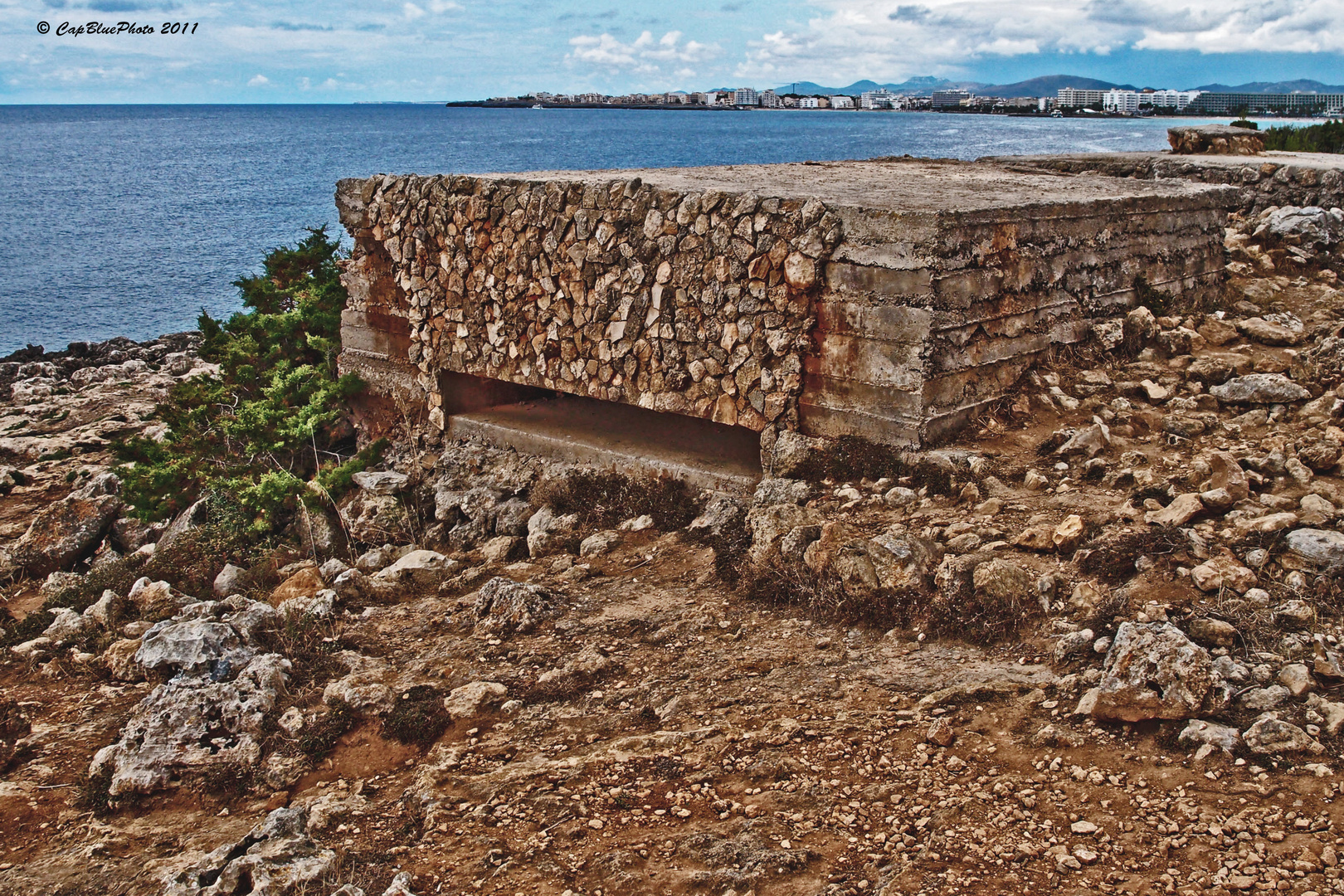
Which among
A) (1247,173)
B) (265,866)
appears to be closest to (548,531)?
(265,866)

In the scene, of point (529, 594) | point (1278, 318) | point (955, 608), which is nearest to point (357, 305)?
point (529, 594)

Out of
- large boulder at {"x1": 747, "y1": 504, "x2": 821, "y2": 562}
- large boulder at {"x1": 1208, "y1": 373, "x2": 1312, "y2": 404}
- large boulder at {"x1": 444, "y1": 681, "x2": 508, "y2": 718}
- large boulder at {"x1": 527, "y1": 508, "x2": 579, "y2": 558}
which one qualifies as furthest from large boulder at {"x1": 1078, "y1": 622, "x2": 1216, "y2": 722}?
large boulder at {"x1": 527, "y1": 508, "x2": 579, "y2": 558}

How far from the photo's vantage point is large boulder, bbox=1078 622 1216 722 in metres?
4.27

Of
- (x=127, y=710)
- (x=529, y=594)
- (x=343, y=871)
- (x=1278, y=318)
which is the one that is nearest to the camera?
(x=343, y=871)

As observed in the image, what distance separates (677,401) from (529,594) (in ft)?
7.39

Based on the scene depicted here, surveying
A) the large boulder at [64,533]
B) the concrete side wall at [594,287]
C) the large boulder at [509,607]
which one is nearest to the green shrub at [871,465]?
the concrete side wall at [594,287]

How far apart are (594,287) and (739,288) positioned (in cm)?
150

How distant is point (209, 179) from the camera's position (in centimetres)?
5847

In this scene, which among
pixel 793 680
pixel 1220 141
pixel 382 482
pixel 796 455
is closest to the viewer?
pixel 793 680

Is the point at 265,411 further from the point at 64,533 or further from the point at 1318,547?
the point at 1318,547

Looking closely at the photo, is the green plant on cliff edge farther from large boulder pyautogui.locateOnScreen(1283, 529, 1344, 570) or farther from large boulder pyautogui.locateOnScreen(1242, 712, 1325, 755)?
large boulder pyautogui.locateOnScreen(1242, 712, 1325, 755)

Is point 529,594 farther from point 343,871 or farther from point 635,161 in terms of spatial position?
point 635,161

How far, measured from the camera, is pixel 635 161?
64.0 meters

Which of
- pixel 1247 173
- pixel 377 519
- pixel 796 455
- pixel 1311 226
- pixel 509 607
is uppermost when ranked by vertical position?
pixel 1247 173
